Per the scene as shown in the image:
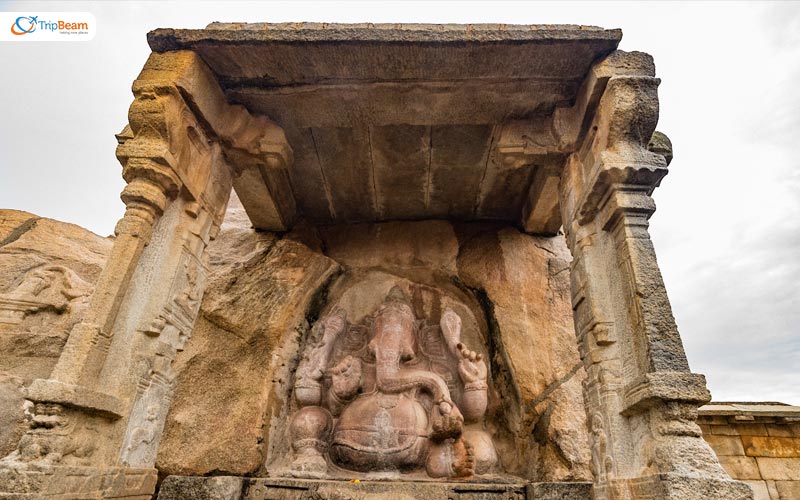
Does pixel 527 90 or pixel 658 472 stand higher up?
pixel 527 90

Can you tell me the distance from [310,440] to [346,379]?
61cm

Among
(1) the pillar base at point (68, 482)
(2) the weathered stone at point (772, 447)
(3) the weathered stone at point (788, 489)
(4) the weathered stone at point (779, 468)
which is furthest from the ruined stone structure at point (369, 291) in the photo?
(3) the weathered stone at point (788, 489)

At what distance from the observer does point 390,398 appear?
377cm

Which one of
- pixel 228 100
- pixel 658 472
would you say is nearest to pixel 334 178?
pixel 228 100

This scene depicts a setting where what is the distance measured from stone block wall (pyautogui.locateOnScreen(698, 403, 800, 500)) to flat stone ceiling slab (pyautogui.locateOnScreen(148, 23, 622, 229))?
4658 millimetres

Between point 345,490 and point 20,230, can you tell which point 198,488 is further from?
point 20,230

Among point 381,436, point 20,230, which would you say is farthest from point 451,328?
point 20,230

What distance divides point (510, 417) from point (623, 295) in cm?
187

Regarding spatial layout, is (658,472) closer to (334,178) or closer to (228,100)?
(334,178)

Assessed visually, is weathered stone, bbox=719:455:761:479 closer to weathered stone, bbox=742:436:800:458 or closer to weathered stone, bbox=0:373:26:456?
weathered stone, bbox=742:436:800:458

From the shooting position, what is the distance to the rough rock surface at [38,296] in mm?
3727

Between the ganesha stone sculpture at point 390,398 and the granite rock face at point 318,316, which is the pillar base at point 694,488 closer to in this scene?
the granite rock face at point 318,316

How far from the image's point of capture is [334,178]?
4.30m

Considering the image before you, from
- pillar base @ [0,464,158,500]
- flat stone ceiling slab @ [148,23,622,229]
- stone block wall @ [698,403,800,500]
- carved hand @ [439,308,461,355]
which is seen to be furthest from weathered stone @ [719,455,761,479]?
pillar base @ [0,464,158,500]
